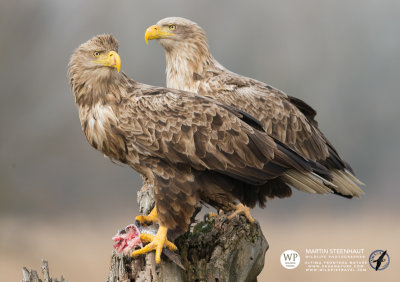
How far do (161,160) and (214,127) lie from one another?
0.52m

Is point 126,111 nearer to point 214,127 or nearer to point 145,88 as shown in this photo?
point 145,88

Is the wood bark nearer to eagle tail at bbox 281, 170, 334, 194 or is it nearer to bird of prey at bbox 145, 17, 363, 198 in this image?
eagle tail at bbox 281, 170, 334, 194

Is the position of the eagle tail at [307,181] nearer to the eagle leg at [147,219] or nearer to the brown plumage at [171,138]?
the brown plumage at [171,138]

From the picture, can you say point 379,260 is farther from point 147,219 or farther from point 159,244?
point 159,244

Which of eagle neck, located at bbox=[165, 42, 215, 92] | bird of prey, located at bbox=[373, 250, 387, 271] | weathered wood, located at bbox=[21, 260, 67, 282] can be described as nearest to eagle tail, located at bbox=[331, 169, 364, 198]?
bird of prey, located at bbox=[373, 250, 387, 271]

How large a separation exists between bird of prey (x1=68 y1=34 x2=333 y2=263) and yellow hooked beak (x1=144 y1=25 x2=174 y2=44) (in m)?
1.42

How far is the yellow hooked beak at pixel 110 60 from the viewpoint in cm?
507

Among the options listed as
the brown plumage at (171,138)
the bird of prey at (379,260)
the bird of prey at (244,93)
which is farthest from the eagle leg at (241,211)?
the bird of prey at (379,260)

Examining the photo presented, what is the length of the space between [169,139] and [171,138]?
2 centimetres

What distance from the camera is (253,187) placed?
565 cm

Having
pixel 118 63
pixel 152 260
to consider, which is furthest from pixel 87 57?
pixel 152 260

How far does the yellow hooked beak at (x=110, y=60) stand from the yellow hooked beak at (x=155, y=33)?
5.22 ft

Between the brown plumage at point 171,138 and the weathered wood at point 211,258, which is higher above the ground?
the brown plumage at point 171,138

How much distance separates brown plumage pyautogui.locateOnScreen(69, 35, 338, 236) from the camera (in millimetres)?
5172
